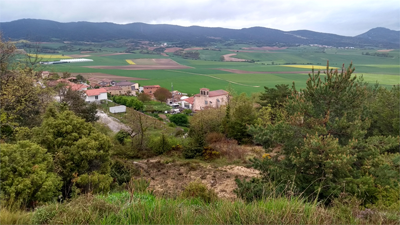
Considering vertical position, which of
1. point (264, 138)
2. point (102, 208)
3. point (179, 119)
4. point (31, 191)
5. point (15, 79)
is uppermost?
point (15, 79)

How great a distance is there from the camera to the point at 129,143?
2355 centimetres

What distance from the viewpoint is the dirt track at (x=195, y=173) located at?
13.9 metres

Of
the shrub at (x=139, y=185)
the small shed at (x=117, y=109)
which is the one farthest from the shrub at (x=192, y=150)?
the small shed at (x=117, y=109)

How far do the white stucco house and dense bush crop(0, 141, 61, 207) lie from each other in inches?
1892

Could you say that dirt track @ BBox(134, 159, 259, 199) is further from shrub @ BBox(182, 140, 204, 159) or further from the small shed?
the small shed

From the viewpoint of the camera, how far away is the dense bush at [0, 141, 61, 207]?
7488 millimetres

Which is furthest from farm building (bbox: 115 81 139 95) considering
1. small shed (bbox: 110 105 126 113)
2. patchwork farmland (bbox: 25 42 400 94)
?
small shed (bbox: 110 105 126 113)

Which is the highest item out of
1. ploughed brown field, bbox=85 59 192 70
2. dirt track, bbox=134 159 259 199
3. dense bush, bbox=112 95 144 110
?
ploughed brown field, bbox=85 59 192 70

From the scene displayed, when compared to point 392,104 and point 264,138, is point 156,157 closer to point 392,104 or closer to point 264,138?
point 264,138

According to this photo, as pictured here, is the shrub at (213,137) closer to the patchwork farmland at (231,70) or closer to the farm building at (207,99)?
the farm building at (207,99)

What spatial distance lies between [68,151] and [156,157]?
36.9 ft

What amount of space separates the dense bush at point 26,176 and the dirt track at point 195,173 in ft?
19.2

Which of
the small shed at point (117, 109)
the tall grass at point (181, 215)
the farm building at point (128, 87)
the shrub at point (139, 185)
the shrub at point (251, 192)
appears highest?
the tall grass at point (181, 215)

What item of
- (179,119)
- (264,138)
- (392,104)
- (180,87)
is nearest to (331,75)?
(264,138)
